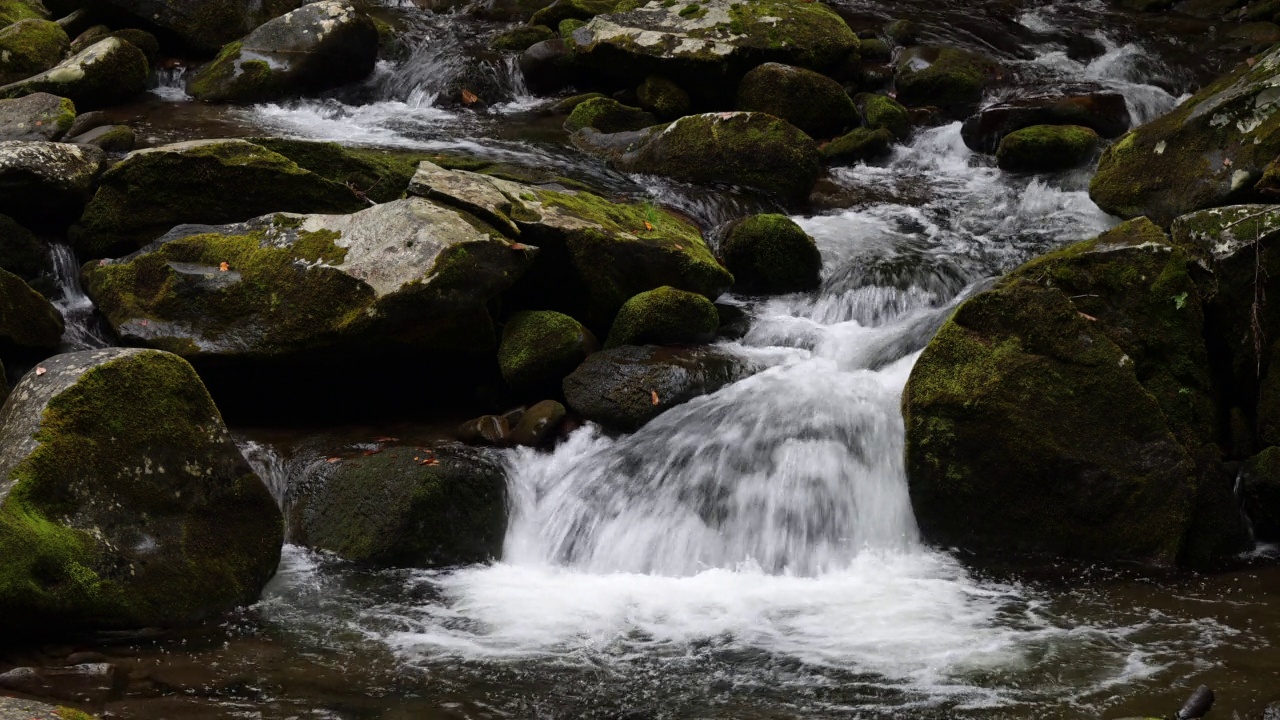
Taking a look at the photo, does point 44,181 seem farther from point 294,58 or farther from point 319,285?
point 294,58

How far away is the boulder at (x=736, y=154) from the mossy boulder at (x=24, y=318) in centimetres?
619

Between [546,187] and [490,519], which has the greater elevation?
[546,187]

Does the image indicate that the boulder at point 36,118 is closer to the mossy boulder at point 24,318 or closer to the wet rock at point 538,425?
the mossy boulder at point 24,318

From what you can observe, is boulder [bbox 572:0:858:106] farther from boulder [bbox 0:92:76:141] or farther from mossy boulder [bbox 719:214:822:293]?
boulder [bbox 0:92:76:141]

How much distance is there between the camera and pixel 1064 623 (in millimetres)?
5414

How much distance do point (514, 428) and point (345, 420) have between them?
52.8 inches

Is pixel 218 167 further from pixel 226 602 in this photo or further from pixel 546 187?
pixel 226 602

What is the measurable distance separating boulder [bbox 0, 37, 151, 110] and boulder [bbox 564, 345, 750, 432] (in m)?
8.59

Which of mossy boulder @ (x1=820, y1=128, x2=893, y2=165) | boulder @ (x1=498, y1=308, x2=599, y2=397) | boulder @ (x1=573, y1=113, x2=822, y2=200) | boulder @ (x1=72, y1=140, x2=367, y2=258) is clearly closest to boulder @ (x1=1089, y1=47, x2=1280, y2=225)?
boulder @ (x1=573, y1=113, x2=822, y2=200)

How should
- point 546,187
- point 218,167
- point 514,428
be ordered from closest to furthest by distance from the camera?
1. point 514,428
2. point 218,167
3. point 546,187

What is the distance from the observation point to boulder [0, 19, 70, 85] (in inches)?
531

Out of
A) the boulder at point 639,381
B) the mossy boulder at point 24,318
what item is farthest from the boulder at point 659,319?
the mossy boulder at point 24,318

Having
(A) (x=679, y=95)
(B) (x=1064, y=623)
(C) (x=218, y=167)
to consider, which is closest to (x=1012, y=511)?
(B) (x=1064, y=623)

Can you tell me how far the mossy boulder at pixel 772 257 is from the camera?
954 cm
